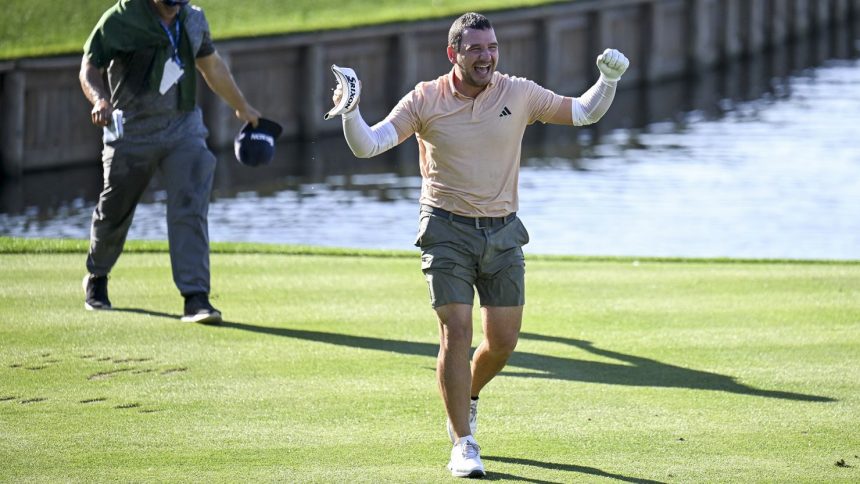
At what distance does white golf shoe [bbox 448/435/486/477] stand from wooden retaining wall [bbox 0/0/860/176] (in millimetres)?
14134

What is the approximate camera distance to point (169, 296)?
10383 millimetres

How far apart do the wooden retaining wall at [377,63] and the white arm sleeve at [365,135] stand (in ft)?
44.8

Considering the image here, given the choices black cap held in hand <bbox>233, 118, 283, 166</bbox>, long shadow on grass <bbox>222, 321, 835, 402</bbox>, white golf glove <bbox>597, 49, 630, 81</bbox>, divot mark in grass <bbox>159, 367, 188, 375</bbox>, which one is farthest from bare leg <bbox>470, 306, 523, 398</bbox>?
black cap held in hand <bbox>233, 118, 283, 166</bbox>

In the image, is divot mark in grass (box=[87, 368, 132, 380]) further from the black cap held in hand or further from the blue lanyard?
the blue lanyard

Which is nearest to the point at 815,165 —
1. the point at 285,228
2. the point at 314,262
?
the point at 285,228

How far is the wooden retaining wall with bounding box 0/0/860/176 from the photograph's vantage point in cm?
2030

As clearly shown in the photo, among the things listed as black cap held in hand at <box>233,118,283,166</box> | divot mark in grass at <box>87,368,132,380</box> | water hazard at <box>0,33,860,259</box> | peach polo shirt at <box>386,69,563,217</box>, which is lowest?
water hazard at <box>0,33,860,259</box>

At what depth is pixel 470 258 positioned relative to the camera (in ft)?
22.0

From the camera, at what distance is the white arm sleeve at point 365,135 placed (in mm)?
6406

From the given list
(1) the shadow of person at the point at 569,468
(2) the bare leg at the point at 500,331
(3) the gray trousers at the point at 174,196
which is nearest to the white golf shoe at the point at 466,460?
(1) the shadow of person at the point at 569,468

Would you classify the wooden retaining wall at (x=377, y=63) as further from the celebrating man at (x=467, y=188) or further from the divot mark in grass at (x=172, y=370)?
the celebrating man at (x=467, y=188)

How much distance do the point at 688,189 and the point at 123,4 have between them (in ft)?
40.4

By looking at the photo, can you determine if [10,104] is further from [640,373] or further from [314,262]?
[640,373]

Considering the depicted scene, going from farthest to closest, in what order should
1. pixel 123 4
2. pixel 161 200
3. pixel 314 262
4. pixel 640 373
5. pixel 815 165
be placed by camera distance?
pixel 815 165 < pixel 161 200 < pixel 314 262 < pixel 123 4 < pixel 640 373
